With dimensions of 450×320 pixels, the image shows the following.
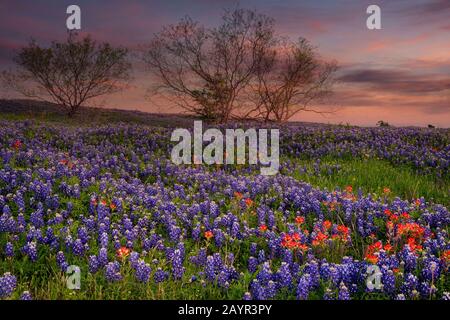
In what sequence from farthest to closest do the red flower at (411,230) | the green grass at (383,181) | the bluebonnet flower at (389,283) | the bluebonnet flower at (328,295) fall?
the green grass at (383,181)
the red flower at (411,230)
the bluebonnet flower at (389,283)
the bluebonnet flower at (328,295)

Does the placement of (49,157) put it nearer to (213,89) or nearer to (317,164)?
(317,164)

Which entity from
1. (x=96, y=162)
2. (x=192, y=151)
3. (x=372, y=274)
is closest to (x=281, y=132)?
(x=192, y=151)

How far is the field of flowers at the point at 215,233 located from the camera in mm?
Result: 5344

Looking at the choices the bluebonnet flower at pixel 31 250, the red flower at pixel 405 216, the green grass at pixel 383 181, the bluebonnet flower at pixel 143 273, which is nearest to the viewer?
the bluebonnet flower at pixel 143 273

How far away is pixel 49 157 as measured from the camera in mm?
11125

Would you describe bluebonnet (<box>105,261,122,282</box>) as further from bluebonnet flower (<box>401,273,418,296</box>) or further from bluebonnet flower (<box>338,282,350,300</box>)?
bluebonnet flower (<box>401,273,418,296</box>)

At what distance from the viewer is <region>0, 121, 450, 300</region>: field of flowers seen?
17.5 feet

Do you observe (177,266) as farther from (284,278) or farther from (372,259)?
(372,259)

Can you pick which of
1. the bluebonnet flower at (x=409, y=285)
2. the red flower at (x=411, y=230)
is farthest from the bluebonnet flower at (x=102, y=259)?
the red flower at (x=411, y=230)

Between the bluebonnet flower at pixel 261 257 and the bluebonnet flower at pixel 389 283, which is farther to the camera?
the bluebonnet flower at pixel 261 257

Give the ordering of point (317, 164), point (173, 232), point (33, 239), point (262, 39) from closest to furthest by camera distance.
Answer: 1. point (33, 239)
2. point (173, 232)
3. point (317, 164)
4. point (262, 39)

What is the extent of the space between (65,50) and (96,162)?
74.7 feet

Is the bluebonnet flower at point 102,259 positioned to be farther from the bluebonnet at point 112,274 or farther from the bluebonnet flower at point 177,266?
the bluebonnet flower at point 177,266
